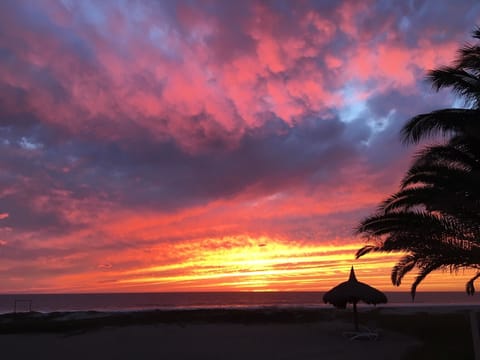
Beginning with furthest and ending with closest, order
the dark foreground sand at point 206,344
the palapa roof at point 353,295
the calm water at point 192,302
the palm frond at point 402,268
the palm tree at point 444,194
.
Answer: the calm water at point 192,302 < the palapa roof at point 353,295 < the dark foreground sand at point 206,344 < the palm frond at point 402,268 < the palm tree at point 444,194

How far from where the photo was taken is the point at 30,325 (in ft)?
97.8

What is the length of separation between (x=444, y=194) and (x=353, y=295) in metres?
10.9

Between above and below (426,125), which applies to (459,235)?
below

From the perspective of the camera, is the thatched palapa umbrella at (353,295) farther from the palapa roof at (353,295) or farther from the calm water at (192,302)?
the calm water at (192,302)

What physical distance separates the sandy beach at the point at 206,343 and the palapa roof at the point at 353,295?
5.84 ft

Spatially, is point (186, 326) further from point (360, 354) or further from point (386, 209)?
point (386, 209)

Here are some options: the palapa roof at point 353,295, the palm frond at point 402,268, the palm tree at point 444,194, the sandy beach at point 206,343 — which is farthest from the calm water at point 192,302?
the palm tree at point 444,194

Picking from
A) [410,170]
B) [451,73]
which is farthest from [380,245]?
[451,73]

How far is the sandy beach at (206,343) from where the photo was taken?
17656mm

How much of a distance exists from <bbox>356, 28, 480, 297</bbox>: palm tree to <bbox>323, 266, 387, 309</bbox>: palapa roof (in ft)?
25.8

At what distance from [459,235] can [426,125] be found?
276 centimetres

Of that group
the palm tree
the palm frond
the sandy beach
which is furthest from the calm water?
the palm tree

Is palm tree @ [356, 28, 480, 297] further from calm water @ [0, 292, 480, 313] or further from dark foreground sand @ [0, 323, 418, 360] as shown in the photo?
calm water @ [0, 292, 480, 313]

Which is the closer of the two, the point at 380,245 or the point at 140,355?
the point at 380,245
